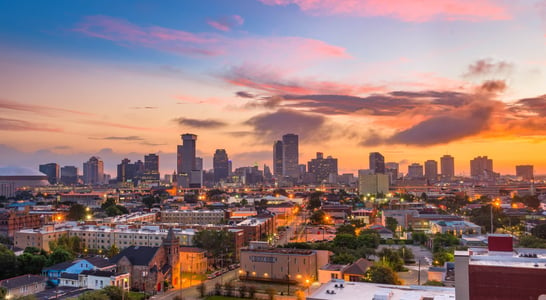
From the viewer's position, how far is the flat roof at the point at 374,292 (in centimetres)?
1678

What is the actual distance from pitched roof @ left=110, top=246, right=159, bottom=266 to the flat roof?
1153 centimetres

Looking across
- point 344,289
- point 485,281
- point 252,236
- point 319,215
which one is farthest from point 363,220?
point 485,281

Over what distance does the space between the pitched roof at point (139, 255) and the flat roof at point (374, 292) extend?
1153cm

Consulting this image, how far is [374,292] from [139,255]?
46.5 ft

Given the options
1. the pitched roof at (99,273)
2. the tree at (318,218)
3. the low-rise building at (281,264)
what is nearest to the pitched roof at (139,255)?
the pitched roof at (99,273)

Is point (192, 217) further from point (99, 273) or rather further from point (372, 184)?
point (372, 184)

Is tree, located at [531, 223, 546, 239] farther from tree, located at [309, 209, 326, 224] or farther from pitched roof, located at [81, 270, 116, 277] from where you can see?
pitched roof, located at [81, 270, 116, 277]

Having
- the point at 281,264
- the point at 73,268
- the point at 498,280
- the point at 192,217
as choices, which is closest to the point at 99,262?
the point at 73,268

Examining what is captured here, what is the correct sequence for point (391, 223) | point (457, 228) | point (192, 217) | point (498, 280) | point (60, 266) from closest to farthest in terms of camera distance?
point (498, 280), point (60, 266), point (457, 228), point (391, 223), point (192, 217)

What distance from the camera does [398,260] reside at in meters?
31.0

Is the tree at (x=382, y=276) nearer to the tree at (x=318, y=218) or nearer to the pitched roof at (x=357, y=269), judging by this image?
the pitched roof at (x=357, y=269)

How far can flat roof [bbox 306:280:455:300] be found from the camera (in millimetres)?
16781

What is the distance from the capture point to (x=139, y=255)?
26953 mm

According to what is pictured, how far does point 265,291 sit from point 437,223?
30456mm
